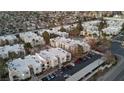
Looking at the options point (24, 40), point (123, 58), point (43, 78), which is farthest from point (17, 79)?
point (123, 58)

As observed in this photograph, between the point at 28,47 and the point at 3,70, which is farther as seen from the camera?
the point at 28,47

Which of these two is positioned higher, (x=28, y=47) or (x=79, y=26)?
(x=79, y=26)

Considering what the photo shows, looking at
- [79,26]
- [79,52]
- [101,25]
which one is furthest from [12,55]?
[101,25]

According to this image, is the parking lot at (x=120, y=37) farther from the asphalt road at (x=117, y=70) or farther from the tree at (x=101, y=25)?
the tree at (x=101, y=25)

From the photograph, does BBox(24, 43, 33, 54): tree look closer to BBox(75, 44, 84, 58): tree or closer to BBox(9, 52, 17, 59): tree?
BBox(9, 52, 17, 59): tree

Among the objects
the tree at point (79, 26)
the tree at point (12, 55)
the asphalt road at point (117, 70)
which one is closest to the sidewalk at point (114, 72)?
the asphalt road at point (117, 70)

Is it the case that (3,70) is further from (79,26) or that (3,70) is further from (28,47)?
(79,26)
